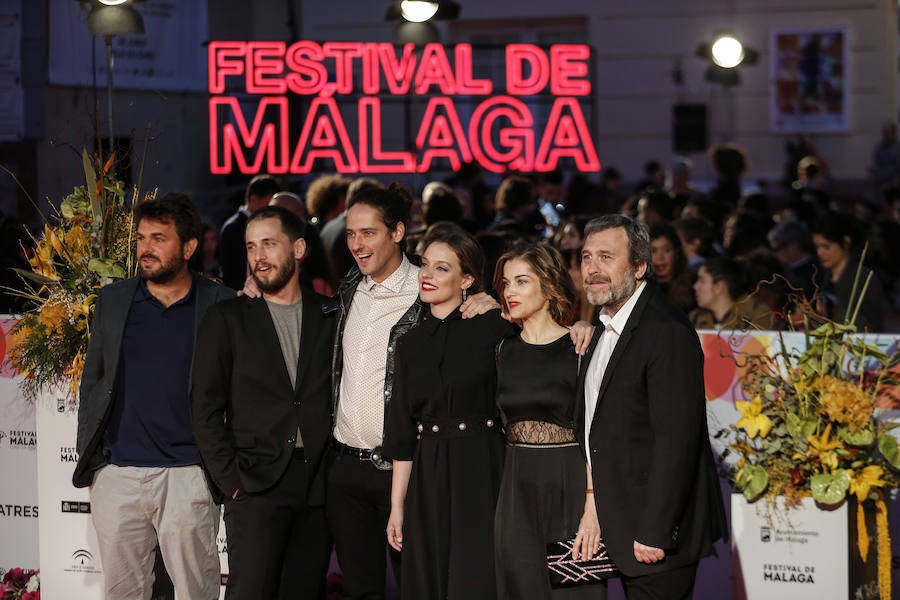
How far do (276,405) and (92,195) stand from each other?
161 centimetres

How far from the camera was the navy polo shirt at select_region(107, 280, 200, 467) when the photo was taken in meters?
5.66

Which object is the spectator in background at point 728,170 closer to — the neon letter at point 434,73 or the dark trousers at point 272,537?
the neon letter at point 434,73

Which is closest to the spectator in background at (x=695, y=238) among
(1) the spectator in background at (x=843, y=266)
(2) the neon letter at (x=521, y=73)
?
(1) the spectator in background at (x=843, y=266)

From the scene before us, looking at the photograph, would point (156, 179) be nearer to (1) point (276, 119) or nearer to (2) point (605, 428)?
(1) point (276, 119)

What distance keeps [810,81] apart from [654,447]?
1536 cm

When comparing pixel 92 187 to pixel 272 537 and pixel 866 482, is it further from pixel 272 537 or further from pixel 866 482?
pixel 866 482

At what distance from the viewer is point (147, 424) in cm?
567

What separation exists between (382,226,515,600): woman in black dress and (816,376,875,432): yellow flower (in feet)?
4.98

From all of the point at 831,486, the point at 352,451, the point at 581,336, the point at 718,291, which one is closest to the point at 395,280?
the point at 352,451

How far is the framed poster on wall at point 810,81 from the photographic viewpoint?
19.1 m

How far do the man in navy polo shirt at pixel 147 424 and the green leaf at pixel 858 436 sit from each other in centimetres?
272

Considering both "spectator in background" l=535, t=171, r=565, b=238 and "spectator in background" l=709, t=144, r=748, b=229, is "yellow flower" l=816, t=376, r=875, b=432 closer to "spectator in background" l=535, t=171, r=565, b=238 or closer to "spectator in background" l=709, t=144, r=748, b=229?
"spectator in background" l=535, t=171, r=565, b=238

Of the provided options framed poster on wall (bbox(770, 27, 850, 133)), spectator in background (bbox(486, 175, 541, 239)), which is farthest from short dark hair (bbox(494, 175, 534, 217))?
framed poster on wall (bbox(770, 27, 850, 133))

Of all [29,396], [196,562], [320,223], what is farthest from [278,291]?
[320,223]
